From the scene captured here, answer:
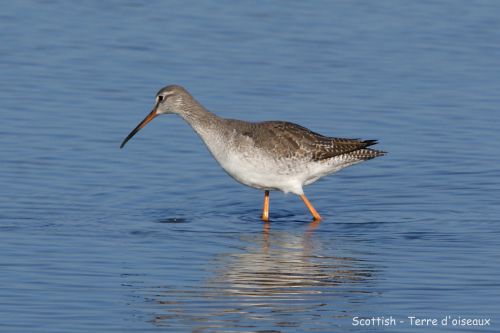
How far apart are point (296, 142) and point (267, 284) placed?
4.24 m

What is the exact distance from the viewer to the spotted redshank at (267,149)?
17.2m

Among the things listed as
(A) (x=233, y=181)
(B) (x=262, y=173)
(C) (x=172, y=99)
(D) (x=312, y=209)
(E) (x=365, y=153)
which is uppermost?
(C) (x=172, y=99)

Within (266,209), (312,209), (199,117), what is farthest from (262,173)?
(199,117)

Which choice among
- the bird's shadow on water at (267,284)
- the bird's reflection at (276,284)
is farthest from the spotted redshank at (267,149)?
the bird's reflection at (276,284)

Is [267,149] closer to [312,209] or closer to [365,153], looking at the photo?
[312,209]

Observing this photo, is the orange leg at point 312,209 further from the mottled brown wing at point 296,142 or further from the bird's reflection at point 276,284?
the bird's reflection at point 276,284

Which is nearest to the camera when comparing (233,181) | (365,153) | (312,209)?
(312,209)

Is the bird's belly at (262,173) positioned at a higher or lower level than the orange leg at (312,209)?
higher

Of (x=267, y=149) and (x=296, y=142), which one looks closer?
(x=267, y=149)

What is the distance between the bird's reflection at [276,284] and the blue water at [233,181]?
34 mm

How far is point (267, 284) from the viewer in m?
13.9

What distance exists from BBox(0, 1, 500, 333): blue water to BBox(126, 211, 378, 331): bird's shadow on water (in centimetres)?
4

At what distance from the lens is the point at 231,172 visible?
1719cm

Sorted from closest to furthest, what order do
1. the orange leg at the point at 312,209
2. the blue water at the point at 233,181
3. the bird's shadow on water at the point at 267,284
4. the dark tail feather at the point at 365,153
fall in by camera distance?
1. the bird's shadow on water at the point at 267,284
2. the blue water at the point at 233,181
3. the orange leg at the point at 312,209
4. the dark tail feather at the point at 365,153
